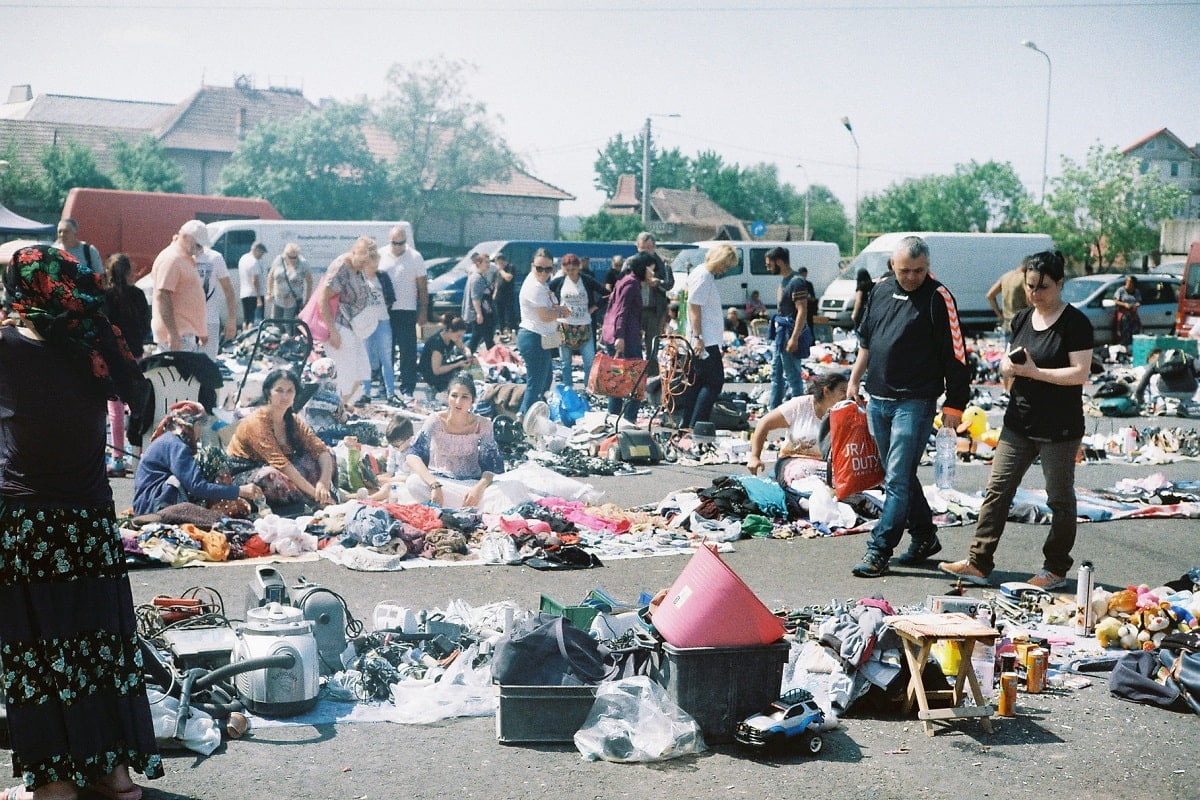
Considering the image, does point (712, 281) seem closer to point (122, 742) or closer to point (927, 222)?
point (122, 742)

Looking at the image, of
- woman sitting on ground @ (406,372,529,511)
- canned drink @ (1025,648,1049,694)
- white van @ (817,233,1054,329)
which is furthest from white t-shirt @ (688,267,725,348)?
white van @ (817,233,1054,329)

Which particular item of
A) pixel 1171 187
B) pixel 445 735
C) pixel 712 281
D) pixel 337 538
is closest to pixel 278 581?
pixel 445 735

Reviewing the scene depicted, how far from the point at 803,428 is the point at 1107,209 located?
5487cm

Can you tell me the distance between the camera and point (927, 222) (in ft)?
274

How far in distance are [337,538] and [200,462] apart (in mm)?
1219

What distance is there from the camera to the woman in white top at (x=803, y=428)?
31.1 ft

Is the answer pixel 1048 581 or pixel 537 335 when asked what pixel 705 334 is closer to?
pixel 537 335

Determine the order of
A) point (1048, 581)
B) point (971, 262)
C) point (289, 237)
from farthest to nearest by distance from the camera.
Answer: point (971, 262)
point (289, 237)
point (1048, 581)

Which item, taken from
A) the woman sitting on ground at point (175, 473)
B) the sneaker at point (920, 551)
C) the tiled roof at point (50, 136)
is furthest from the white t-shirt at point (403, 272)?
the tiled roof at point (50, 136)

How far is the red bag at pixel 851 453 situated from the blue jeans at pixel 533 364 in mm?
4731

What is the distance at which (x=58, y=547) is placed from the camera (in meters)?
3.97

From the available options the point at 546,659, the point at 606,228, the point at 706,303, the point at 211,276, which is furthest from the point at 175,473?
the point at 606,228

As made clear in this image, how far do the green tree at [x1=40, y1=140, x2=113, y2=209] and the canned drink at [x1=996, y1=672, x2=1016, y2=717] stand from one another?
4915 cm

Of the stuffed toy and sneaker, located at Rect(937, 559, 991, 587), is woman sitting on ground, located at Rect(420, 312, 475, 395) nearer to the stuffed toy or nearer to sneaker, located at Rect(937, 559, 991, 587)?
sneaker, located at Rect(937, 559, 991, 587)
